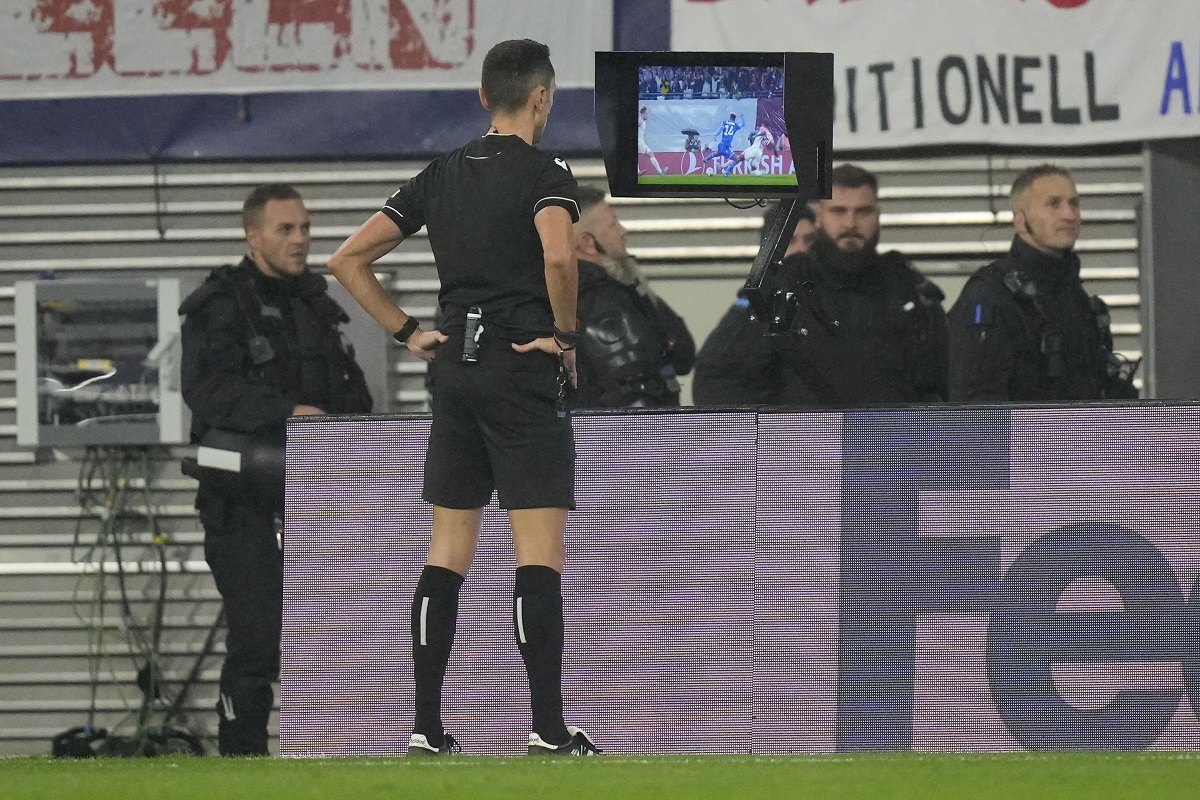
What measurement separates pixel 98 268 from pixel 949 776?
5874mm

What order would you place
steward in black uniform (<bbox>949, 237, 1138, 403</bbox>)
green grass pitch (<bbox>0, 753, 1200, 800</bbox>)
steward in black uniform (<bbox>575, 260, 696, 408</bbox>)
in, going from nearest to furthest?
green grass pitch (<bbox>0, 753, 1200, 800</bbox>)
steward in black uniform (<bbox>949, 237, 1138, 403</bbox>)
steward in black uniform (<bbox>575, 260, 696, 408</bbox>)

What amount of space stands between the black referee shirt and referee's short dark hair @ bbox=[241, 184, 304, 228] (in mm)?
2374

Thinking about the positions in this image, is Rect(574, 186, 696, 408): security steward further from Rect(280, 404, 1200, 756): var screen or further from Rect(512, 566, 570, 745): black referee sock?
Rect(512, 566, 570, 745): black referee sock

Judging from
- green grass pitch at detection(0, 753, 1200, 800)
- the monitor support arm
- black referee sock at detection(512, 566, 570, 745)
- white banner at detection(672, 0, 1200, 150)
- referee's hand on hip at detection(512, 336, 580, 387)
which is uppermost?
white banner at detection(672, 0, 1200, 150)

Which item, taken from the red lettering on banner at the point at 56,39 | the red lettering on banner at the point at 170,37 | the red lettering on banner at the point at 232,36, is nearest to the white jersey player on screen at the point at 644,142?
the red lettering on banner at the point at 232,36

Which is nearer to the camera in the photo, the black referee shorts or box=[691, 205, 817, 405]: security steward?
the black referee shorts

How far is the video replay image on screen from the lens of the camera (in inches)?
239

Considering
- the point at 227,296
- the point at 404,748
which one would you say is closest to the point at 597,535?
the point at 404,748

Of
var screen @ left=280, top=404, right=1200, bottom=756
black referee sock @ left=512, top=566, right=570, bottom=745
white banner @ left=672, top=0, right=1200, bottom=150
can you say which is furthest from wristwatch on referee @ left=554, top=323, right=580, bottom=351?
white banner @ left=672, top=0, right=1200, bottom=150

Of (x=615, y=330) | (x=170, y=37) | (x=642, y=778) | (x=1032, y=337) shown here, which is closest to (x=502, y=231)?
(x=642, y=778)

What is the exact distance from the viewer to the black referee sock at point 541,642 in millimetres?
5242

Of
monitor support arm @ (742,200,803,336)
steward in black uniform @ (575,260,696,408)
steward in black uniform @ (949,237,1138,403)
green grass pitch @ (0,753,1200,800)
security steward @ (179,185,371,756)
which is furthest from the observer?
security steward @ (179,185,371,756)

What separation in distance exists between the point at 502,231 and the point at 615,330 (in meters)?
2.15

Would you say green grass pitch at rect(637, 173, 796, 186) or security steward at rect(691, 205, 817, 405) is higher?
green grass pitch at rect(637, 173, 796, 186)
